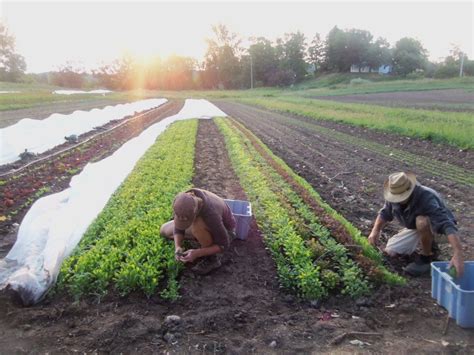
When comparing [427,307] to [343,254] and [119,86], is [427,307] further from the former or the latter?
[119,86]

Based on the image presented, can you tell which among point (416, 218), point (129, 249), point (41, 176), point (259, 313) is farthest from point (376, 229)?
point (41, 176)

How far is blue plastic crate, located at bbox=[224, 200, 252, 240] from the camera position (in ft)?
18.1

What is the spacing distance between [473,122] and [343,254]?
38.2ft

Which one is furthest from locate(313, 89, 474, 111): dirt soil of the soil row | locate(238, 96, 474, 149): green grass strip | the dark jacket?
the dark jacket

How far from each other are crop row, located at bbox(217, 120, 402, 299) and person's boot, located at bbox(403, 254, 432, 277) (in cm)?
64

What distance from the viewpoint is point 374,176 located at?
934 centimetres

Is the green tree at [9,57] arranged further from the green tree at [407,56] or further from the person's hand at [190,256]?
the person's hand at [190,256]

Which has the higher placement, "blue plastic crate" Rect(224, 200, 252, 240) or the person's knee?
the person's knee

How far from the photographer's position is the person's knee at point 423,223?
4.63 metres

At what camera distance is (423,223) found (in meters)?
4.65

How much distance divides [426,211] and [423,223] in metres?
0.17

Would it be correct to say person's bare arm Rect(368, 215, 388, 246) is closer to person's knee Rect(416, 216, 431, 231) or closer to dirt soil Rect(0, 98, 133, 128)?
person's knee Rect(416, 216, 431, 231)

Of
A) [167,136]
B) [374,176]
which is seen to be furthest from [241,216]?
[167,136]

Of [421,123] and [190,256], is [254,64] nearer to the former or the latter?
[421,123]
